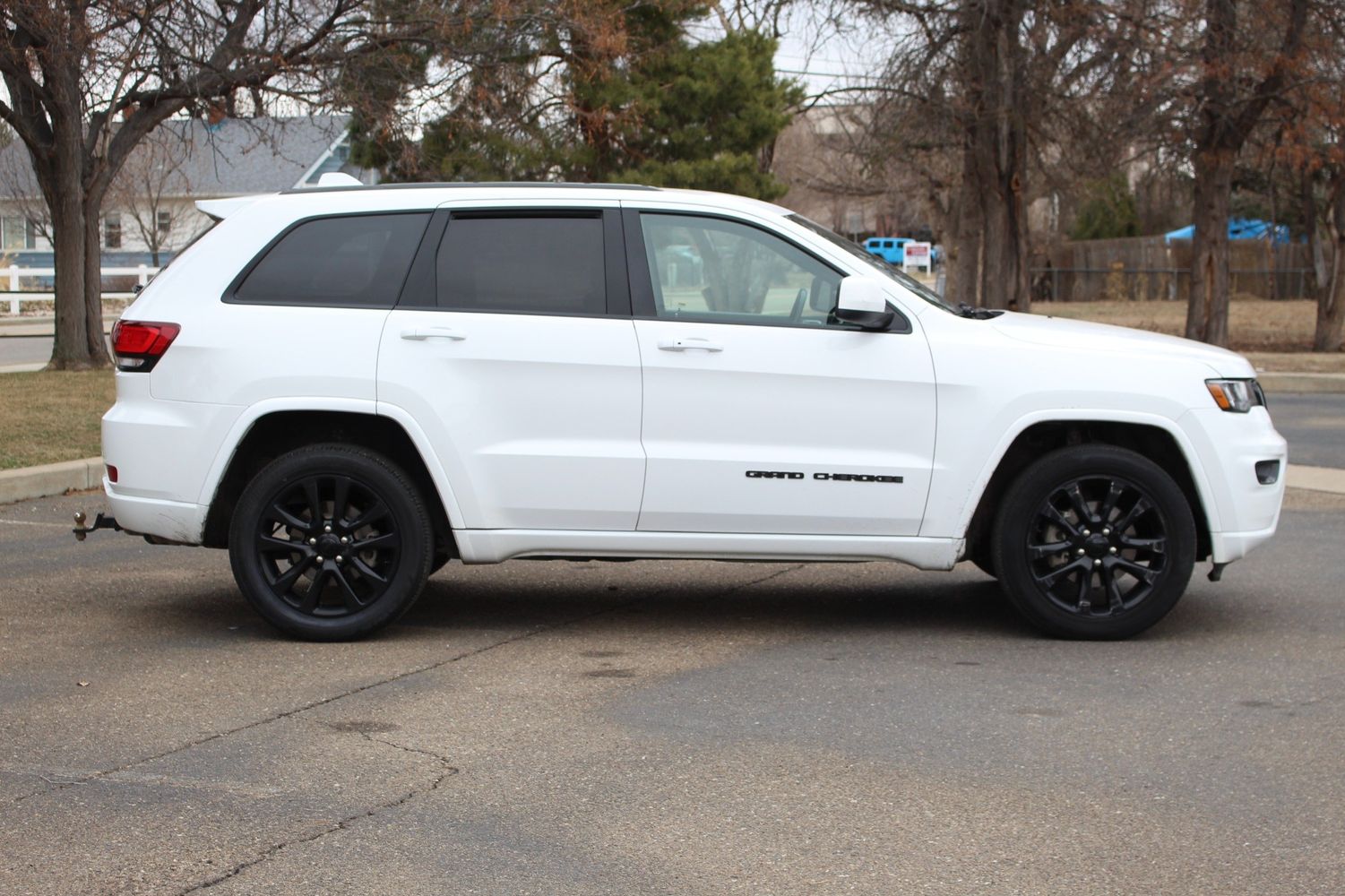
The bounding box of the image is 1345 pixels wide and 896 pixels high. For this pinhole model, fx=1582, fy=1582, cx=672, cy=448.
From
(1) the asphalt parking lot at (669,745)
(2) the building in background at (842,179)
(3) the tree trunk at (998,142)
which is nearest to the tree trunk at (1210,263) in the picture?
(3) the tree trunk at (998,142)

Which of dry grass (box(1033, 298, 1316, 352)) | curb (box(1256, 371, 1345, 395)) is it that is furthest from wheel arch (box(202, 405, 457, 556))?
dry grass (box(1033, 298, 1316, 352))

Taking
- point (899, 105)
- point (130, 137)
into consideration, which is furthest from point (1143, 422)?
point (899, 105)

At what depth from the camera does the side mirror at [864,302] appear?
6.38m

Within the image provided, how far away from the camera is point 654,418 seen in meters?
6.61

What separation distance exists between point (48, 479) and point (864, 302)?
22.5ft

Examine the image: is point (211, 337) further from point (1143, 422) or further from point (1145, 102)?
point (1145, 102)

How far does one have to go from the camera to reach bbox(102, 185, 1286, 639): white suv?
21.6ft

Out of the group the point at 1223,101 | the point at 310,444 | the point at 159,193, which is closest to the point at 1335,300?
the point at 1223,101

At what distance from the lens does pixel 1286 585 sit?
805cm

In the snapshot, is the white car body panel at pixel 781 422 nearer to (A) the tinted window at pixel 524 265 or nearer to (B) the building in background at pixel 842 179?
(A) the tinted window at pixel 524 265

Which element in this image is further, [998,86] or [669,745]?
[998,86]

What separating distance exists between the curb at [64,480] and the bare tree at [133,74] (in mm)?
6513

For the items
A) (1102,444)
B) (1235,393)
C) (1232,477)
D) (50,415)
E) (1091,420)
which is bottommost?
(50,415)

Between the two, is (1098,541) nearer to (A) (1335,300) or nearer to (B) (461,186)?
(B) (461,186)
